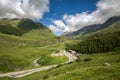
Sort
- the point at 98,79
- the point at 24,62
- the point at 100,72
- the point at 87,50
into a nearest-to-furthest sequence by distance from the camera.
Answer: the point at 98,79 < the point at 100,72 < the point at 24,62 < the point at 87,50

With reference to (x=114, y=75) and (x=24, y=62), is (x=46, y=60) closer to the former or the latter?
(x=24, y=62)

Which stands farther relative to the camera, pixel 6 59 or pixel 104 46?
pixel 104 46

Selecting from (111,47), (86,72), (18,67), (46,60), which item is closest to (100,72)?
(86,72)

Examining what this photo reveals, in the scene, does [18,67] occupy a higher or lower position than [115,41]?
lower

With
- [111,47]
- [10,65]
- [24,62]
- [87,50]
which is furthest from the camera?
[87,50]

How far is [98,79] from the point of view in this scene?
32188 mm

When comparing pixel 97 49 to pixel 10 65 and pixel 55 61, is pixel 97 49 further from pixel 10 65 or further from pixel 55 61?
pixel 10 65

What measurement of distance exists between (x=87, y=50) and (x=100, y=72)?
523 ft

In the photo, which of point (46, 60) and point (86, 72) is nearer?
point (86, 72)

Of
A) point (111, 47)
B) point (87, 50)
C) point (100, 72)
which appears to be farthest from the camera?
point (87, 50)

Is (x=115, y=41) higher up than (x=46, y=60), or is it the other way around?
(x=115, y=41)

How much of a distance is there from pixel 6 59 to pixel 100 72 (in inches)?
4488

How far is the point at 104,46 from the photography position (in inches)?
7160

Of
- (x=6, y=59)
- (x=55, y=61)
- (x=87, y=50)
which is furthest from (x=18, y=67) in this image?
(x=87, y=50)
